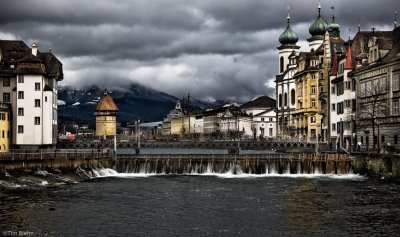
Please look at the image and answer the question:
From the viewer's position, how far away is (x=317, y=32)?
183000 mm

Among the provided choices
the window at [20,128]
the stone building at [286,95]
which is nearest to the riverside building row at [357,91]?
the stone building at [286,95]

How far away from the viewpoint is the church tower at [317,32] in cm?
18150

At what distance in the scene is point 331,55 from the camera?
5325 inches

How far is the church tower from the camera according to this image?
18150 centimetres

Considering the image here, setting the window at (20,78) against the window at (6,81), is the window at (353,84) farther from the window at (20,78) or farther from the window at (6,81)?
the window at (6,81)

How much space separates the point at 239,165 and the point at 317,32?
10712cm

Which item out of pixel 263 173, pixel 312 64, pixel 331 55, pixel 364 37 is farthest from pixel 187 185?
pixel 312 64

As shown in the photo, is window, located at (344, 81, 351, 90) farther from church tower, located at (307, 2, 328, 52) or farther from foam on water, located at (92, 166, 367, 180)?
church tower, located at (307, 2, 328, 52)

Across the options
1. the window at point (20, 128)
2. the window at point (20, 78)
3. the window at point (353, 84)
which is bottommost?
the window at point (20, 128)

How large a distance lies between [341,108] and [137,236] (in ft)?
245

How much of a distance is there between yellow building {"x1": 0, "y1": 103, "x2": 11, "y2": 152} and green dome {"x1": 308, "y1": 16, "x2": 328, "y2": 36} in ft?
355

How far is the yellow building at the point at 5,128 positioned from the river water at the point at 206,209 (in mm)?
30448

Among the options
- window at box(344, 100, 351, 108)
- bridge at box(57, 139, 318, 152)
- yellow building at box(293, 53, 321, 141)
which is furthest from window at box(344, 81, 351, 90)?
yellow building at box(293, 53, 321, 141)

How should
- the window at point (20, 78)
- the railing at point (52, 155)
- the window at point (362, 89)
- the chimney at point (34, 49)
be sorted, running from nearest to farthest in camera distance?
the railing at point (52, 155) < the window at point (362, 89) < the window at point (20, 78) < the chimney at point (34, 49)
